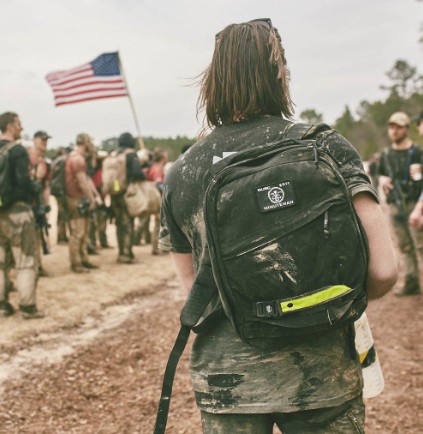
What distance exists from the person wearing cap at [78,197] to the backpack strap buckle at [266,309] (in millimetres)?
8937

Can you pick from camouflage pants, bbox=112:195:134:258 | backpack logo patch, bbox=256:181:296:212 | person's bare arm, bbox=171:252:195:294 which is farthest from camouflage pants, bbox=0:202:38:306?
backpack logo patch, bbox=256:181:296:212

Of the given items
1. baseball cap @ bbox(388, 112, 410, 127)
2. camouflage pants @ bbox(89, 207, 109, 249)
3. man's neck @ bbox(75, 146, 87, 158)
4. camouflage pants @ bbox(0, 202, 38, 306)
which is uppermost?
man's neck @ bbox(75, 146, 87, 158)

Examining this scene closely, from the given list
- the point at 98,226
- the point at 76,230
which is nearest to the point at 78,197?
the point at 76,230

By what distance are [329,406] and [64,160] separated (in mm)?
9770

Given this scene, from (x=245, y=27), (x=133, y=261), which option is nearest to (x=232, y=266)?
(x=245, y=27)

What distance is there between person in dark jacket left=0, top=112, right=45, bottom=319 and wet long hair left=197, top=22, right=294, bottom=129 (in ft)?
17.9

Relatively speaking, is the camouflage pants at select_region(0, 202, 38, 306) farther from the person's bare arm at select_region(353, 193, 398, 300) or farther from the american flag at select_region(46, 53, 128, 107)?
the american flag at select_region(46, 53, 128, 107)

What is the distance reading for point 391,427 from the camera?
13.4 feet

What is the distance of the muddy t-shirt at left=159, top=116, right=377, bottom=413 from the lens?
1.70 metres

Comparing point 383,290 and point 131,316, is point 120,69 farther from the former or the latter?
point 383,290

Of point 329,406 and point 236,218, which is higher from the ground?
point 236,218

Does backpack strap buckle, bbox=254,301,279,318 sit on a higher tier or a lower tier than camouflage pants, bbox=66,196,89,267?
higher

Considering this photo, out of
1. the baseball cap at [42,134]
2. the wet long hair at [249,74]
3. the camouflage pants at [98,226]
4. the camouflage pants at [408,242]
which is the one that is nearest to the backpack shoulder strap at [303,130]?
the wet long hair at [249,74]

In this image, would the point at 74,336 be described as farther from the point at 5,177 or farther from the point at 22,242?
the point at 5,177
